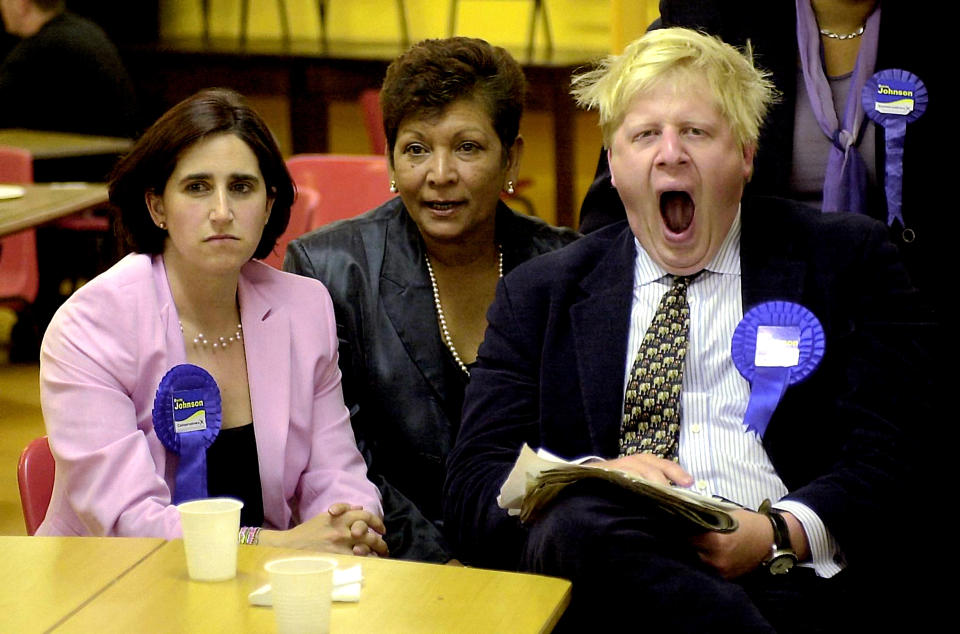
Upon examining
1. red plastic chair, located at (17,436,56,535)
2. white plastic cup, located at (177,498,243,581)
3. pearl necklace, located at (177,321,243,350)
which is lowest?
red plastic chair, located at (17,436,56,535)

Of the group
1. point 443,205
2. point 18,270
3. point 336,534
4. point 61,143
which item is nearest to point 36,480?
point 336,534

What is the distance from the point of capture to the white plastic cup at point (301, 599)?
1.61 metres

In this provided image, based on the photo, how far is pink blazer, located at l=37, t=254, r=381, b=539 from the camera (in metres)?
2.30

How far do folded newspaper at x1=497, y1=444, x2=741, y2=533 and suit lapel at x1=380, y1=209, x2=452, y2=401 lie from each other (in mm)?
799

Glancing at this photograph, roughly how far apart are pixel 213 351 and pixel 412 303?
0.52 meters

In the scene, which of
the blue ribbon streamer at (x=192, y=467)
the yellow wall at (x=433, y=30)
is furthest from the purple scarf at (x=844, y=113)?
the yellow wall at (x=433, y=30)

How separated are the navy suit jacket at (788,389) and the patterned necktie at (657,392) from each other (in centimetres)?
3

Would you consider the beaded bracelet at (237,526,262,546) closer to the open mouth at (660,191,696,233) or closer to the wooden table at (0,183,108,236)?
the open mouth at (660,191,696,233)

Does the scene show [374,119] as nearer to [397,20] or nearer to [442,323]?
[397,20]

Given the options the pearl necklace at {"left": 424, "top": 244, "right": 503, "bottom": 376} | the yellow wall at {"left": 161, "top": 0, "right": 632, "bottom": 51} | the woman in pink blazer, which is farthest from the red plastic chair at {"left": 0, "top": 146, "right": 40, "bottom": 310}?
the yellow wall at {"left": 161, "top": 0, "right": 632, "bottom": 51}

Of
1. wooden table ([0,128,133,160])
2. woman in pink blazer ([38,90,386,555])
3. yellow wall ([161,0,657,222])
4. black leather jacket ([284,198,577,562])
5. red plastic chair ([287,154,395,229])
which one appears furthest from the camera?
yellow wall ([161,0,657,222])

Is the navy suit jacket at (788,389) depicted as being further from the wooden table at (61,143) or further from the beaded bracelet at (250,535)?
the wooden table at (61,143)

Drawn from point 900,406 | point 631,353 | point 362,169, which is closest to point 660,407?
point 631,353

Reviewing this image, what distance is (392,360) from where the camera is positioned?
9.55 ft
